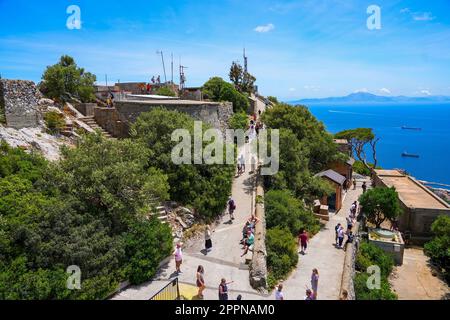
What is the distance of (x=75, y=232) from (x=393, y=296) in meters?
15.3

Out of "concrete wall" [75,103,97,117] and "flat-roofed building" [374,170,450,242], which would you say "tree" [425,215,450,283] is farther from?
"concrete wall" [75,103,97,117]

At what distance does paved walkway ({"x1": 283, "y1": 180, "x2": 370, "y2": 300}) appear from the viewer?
13180mm

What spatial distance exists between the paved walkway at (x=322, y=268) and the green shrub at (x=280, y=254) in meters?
0.42

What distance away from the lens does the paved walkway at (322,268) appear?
1318 cm

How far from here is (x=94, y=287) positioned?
10.3 metres

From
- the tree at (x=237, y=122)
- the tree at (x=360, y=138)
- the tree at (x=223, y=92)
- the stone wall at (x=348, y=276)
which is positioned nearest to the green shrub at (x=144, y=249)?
the stone wall at (x=348, y=276)

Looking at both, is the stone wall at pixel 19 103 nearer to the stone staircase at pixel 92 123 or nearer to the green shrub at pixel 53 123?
the green shrub at pixel 53 123

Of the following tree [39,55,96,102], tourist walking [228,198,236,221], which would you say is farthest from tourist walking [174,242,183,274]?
tree [39,55,96,102]

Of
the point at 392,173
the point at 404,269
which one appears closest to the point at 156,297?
the point at 404,269

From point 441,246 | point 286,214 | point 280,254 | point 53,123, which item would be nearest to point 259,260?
point 280,254

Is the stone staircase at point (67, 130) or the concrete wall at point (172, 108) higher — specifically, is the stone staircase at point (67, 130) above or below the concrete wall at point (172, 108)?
below

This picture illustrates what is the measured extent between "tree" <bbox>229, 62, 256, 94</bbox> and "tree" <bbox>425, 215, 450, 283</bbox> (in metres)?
36.5
